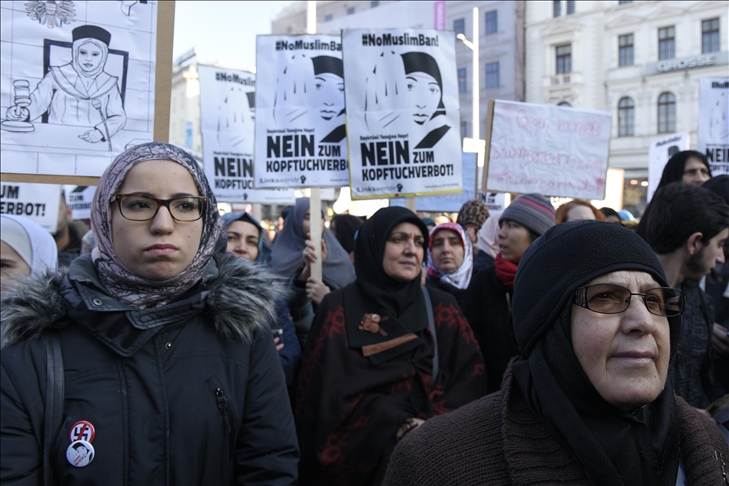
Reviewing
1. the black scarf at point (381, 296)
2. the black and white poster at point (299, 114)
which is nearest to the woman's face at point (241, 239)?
the black and white poster at point (299, 114)

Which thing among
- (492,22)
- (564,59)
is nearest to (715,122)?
(564,59)

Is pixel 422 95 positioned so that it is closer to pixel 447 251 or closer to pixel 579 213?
pixel 447 251

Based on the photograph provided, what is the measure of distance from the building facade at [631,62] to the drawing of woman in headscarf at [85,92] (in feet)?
119

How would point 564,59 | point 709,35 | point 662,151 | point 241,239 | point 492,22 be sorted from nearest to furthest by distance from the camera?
point 241,239 < point 662,151 < point 709,35 < point 564,59 < point 492,22

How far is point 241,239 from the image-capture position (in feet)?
14.0

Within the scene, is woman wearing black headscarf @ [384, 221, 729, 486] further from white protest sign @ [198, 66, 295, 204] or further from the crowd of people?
white protest sign @ [198, 66, 295, 204]

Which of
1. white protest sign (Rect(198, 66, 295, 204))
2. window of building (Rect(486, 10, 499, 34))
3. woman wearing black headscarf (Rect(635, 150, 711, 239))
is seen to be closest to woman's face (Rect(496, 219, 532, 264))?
woman wearing black headscarf (Rect(635, 150, 711, 239))

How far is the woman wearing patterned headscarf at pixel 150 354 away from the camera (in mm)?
1720

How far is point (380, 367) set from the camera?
2.97 meters

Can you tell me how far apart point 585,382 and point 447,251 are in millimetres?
3262

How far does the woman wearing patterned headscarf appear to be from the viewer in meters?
1.72

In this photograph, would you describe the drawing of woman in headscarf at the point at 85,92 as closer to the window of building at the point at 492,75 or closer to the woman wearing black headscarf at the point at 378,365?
the woman wearing black headscarf at the point at 378,365

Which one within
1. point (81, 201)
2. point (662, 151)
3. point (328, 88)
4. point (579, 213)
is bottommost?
point (579, 213)

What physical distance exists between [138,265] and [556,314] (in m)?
1.26
